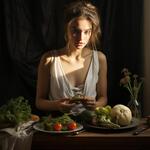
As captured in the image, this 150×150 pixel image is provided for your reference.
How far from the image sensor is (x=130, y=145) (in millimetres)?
1738

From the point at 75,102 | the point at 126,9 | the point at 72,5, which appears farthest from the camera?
the point at 126,9

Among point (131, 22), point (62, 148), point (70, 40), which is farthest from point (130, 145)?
point (131, 22)

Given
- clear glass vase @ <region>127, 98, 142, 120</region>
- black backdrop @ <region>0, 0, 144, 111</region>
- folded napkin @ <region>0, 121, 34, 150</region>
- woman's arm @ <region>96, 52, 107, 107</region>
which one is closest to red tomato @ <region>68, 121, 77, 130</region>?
folded napkin @ <region>0, 121, 34, 150</region>

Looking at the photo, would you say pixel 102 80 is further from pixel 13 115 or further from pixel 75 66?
pixel 13 115

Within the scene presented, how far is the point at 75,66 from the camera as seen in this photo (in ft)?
8.35

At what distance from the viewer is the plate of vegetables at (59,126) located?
1.75 m

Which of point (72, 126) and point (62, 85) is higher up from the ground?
point (62, 85)

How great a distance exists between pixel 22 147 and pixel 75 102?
413 millimetres

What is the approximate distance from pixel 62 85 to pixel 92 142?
2.54 feet

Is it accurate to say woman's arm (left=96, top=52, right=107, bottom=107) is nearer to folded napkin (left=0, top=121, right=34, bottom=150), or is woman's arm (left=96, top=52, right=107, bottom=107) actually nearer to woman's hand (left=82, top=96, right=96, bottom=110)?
woman's hand (left=82, top=96, right=96, bottom=110)

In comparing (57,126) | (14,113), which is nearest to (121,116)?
(57,126)

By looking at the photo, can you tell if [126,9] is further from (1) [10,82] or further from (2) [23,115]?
(2) [23,115]

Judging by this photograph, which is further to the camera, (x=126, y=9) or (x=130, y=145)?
(x=126, y=9)

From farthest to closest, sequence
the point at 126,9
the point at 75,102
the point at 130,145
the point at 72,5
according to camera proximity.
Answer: the point at 126,9, the point at 72,5, the point at 75,102, the point at 130,145
